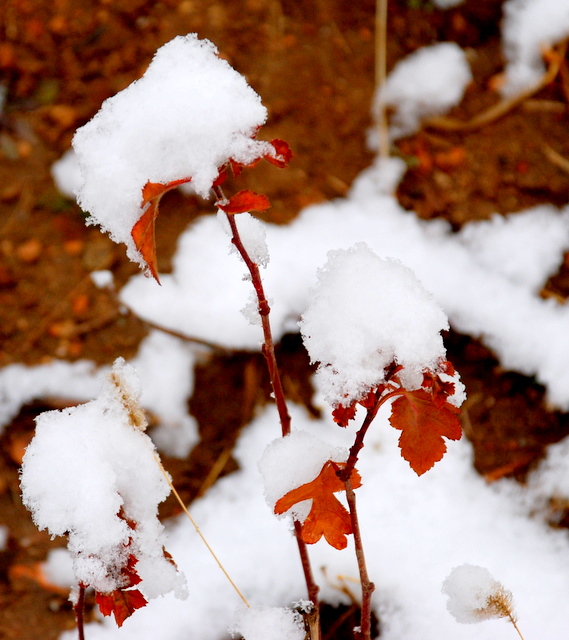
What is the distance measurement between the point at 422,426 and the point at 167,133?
0.44 m

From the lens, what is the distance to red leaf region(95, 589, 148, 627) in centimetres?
75

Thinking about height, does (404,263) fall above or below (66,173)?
below

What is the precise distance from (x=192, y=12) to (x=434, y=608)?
188cm

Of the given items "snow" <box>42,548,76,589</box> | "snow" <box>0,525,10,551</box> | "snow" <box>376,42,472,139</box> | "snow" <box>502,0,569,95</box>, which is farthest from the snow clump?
"snow" <box>502,0,569,95</box>

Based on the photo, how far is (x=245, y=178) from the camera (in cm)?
165

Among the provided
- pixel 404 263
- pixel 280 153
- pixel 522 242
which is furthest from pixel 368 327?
pixel 522 242

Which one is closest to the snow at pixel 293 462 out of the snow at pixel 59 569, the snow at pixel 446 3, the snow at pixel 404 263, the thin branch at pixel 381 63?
the snow at pixel 404 263

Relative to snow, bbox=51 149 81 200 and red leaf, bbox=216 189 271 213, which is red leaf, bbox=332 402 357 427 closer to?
→ red leaf, bbox=216 189 271 213

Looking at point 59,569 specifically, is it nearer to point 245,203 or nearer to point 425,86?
point 245,203

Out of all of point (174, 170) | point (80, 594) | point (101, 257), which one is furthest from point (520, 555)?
point (101, 257)

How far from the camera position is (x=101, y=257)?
64.9 inches

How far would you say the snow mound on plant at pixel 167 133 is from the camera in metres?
0.56

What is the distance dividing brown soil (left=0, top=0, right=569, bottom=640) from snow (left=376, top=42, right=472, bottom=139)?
0.04m

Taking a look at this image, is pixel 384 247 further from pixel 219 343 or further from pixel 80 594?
pixel 80 594
